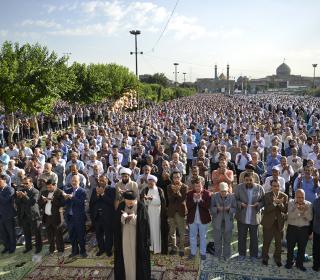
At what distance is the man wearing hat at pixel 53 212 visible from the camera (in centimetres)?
738

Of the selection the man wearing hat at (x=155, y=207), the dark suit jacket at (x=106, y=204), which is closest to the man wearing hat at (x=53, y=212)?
the dark suit jacket at (x=106, y=204)

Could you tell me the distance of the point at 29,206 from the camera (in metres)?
7.56

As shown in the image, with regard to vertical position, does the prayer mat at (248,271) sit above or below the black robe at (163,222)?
below

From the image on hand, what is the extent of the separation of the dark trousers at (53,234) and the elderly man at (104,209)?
2.55ft

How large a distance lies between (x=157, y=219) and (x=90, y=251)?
1.65m

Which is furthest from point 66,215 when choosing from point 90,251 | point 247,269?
point 247,269

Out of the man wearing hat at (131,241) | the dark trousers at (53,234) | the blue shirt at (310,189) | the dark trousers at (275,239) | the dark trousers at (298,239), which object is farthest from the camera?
the blue shirt at (310,189)

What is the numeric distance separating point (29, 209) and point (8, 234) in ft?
2.70

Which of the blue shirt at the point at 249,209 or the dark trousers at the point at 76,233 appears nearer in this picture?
the blue shirt at the point at 249,209

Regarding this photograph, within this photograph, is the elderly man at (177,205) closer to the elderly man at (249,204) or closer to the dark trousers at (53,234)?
the elderly man at (249,204)

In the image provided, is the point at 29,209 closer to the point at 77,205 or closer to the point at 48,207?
the point at 48,207

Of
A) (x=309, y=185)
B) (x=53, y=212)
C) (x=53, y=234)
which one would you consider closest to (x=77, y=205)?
(x=53, y=212)

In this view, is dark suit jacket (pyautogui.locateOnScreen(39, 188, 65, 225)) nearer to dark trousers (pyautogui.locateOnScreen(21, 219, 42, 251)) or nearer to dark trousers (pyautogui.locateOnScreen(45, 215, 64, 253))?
dark trousers (pyautogui.locateOnScreen(45, 215, 64, 253))

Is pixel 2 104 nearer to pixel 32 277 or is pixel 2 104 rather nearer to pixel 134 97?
pixel 32 277
